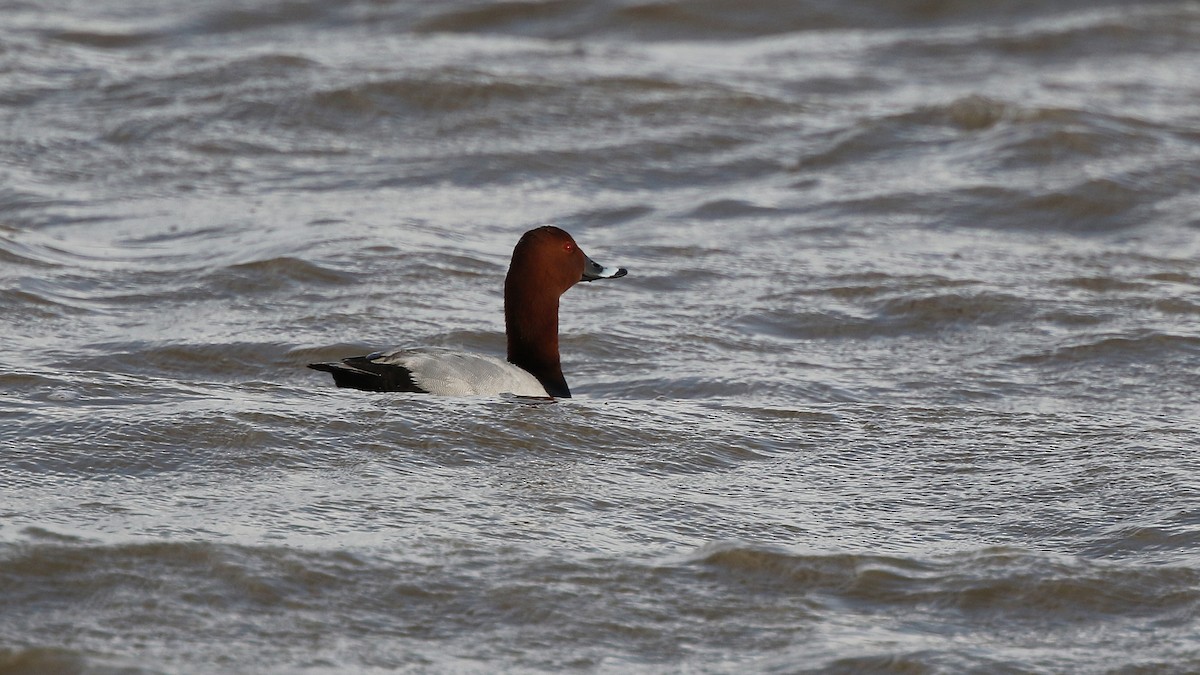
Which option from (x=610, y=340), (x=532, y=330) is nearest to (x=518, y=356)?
(x=532, y=330)

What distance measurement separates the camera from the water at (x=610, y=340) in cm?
427

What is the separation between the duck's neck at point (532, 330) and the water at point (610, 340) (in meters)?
0.39

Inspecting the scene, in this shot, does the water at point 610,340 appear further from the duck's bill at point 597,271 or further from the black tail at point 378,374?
the duck's bill at point 597,271

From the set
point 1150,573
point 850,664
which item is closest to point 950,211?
point 1150,573

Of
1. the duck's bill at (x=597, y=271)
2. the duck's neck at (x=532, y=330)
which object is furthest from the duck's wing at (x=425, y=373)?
the duck's bill at (x=597, y=271)

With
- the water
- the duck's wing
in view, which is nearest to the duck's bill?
the water

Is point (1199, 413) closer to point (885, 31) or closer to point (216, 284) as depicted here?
point (216, 284)

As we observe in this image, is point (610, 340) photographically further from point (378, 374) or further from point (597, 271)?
point (378, 374)

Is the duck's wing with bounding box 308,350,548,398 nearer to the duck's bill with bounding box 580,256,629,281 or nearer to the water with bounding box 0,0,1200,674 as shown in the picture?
the water with bounding box 0,0,1200,674

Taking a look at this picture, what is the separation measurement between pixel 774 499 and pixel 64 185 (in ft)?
20.4

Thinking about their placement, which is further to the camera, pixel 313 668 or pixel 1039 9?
pixel 1039 9

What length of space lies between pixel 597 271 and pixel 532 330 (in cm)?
50

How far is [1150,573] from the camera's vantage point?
4.70m

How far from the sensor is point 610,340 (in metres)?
7.77
